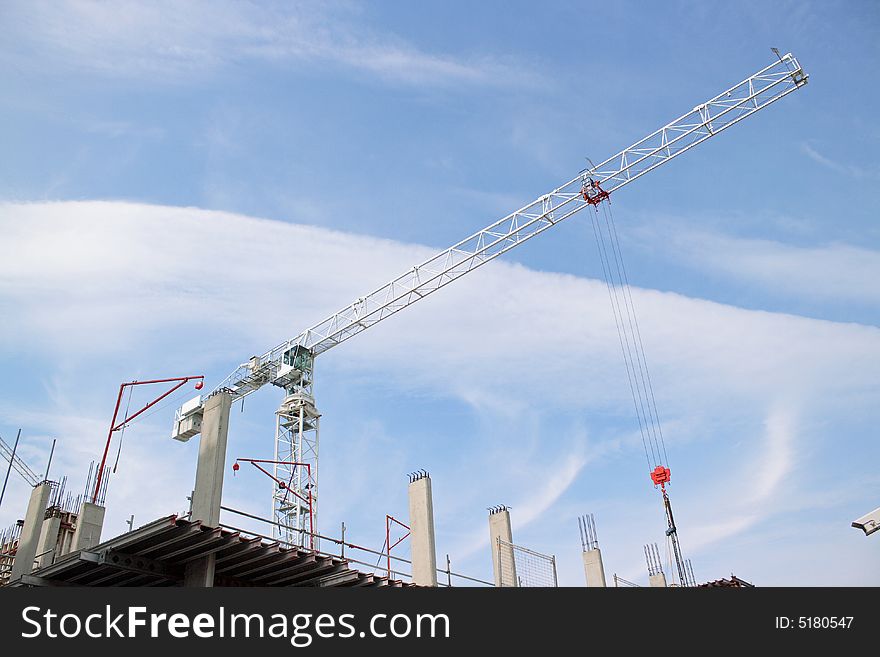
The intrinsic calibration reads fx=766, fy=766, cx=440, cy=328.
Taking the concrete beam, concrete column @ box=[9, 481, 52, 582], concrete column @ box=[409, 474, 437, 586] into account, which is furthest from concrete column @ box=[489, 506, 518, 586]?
concrete column @ box=[9, 481, 52, 582]

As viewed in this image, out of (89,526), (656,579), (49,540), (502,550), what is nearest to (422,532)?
(502,550)

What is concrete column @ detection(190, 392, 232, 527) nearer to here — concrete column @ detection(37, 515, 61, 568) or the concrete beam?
the concrete beam

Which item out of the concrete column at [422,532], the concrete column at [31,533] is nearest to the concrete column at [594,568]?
the concrete column at [422,532]

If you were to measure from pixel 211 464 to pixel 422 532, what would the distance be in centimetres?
595

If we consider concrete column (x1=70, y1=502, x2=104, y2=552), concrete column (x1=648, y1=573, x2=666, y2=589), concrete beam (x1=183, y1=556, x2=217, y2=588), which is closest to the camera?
concrete beam (x1=183, y1=556, x2=217, y2=588)

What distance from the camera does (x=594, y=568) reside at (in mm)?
27328

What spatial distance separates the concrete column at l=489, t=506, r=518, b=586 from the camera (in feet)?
74.0

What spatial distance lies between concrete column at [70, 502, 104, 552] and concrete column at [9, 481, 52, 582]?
3.66 ft

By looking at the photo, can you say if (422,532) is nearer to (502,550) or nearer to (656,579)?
(502,550)
